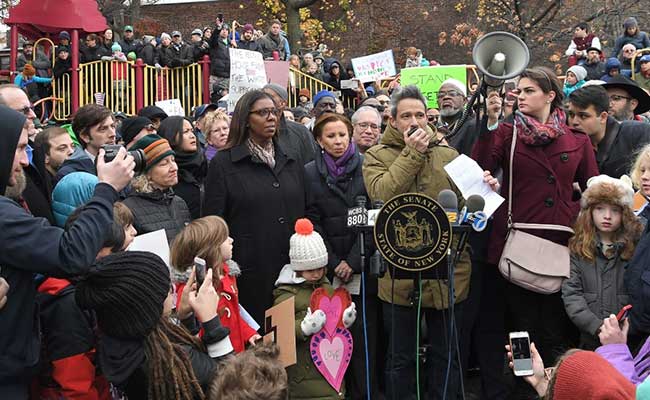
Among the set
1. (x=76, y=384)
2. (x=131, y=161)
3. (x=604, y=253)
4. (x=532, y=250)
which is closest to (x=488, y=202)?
(x=532, y=250)

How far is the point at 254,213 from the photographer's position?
532 centimetres

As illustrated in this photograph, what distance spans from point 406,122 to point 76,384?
268 cm

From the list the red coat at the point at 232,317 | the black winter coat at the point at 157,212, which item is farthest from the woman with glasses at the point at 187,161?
the red coat at the point at 232,317

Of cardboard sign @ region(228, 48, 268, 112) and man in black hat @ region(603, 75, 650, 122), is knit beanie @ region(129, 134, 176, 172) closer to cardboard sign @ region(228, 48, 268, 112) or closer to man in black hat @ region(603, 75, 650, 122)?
cardboard sign @ region(228, 48, 268, 112)

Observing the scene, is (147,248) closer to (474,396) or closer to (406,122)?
(406,122)

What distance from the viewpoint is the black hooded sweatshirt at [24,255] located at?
3.05 metres

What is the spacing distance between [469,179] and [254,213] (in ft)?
4.75

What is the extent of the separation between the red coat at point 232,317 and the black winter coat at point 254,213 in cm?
73

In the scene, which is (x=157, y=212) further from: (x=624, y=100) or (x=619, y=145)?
(x=624, y=100)

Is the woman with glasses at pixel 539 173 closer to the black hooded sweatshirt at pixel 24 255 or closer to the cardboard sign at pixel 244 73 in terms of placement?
the black hooded sweatshirt at pixel 24 255

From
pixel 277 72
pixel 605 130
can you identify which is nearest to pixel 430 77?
pixel 277 72

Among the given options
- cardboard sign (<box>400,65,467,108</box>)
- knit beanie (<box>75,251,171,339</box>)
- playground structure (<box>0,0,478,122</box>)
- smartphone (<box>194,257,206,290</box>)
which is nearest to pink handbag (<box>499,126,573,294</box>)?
smartphone (<box>194,257,206,290</box>)

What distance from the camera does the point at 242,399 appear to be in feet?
8.91

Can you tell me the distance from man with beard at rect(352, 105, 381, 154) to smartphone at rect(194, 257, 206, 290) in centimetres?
243
